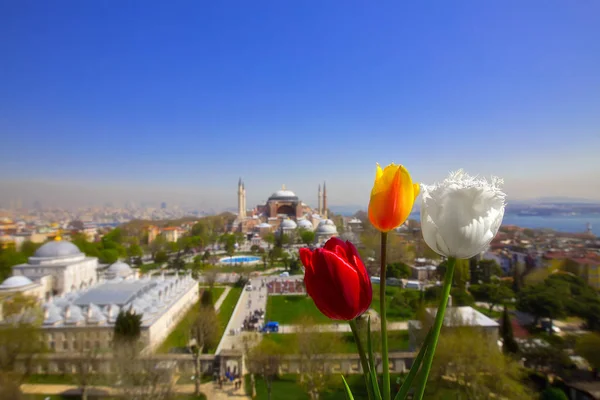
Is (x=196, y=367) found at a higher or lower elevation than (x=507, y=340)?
lower

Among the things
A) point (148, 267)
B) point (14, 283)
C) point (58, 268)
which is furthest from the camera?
point (148, 267)

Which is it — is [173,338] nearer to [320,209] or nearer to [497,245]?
[497,245]

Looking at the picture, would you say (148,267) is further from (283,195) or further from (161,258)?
(283,195)

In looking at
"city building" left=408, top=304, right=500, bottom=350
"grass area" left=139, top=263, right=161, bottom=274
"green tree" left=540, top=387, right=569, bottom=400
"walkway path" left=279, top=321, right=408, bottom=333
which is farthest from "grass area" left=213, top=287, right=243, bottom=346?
"grass area" left=139, top=263, right=161, bottom=274

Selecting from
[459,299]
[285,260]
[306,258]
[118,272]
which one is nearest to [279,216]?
[285,260]

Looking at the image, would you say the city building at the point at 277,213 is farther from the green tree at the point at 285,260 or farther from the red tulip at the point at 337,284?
the red tulip at the point at 337,284

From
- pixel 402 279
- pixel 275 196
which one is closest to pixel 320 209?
pixel 275 196
